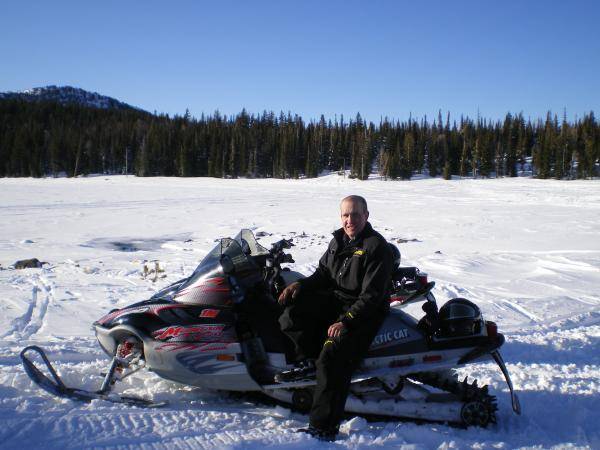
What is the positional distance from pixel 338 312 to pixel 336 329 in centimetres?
32

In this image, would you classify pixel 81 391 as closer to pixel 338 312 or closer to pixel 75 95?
pixel 338 312

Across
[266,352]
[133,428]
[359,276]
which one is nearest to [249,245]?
[266,352]

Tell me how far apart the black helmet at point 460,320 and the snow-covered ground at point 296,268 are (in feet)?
2.24

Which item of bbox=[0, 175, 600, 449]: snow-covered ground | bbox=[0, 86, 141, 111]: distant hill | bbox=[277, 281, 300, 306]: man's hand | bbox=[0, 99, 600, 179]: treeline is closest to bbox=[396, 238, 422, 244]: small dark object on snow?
bbox=[0, 175, 600, 449]: snow-covered ground

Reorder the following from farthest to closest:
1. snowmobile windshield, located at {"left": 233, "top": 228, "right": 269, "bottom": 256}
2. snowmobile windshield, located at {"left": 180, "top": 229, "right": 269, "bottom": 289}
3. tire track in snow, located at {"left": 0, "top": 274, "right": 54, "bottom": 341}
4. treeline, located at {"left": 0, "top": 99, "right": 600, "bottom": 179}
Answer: treeline, located at {"left": 0, "top": 99, "right": 600, "bottom": 179} → tire track in snow, located at {"left": 0, "top": 274, "right": 54, "bottom": 341} → snowmobile windshield, located at {"left": 233, "top": 228, "right": 269, "bottom": 256} → snowmobile windshield, located at {"left": 180, "top": 229, "right": 269, "bottom": 289}

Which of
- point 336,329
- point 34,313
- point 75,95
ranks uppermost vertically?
point 75,95

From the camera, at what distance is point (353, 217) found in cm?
351

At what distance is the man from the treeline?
5457cm

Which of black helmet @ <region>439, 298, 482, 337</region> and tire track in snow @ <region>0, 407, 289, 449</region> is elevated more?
black helmet @ <region>439, 298, 482, 337</region>

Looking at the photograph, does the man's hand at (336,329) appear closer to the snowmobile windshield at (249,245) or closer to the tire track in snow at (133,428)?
the tire track in snow at (133,428)

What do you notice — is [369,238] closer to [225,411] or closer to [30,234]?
[225,411]

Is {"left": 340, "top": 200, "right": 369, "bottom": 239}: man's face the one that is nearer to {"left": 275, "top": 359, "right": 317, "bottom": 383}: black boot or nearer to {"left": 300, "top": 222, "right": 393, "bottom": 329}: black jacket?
{"left": 300, "top": 222, "right": 393, "bottom": 329}: black jacket

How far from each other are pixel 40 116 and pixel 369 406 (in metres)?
127

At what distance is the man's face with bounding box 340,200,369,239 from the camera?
3505mm
